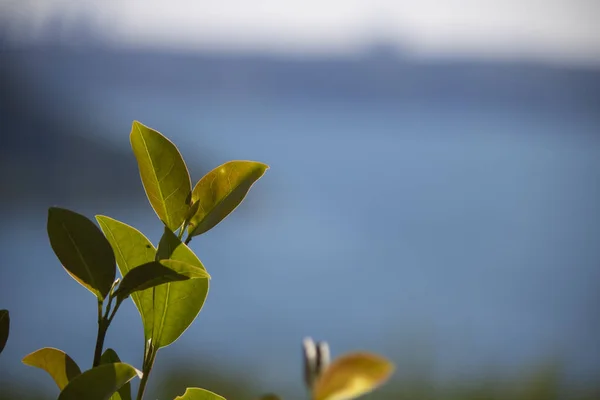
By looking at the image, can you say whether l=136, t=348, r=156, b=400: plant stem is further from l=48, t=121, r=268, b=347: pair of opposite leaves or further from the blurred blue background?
the blurred blue background

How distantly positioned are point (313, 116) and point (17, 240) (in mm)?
1187

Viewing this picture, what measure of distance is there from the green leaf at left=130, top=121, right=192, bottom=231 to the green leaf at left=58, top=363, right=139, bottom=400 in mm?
78

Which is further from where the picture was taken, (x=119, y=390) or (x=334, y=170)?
(x=334, y=170)

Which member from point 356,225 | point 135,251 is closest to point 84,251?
point 135,251

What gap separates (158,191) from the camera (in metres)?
0.33

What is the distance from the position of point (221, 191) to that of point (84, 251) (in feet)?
0.25

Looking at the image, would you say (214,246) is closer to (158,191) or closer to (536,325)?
(536,325)

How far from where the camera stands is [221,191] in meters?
0.34

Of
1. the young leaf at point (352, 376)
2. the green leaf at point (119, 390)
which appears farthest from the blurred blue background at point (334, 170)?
the young leaf at point (352, 376)

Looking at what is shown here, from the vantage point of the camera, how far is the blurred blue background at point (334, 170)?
6.69 ft

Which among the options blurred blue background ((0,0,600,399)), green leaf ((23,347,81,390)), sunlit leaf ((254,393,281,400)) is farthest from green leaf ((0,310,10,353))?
blurred blue background ((0,0,600,399))

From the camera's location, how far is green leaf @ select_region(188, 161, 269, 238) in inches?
13.1

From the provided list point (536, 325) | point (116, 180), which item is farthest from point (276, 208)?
point (536, 325)

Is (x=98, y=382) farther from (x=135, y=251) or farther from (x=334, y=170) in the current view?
(x=334, y=170)
